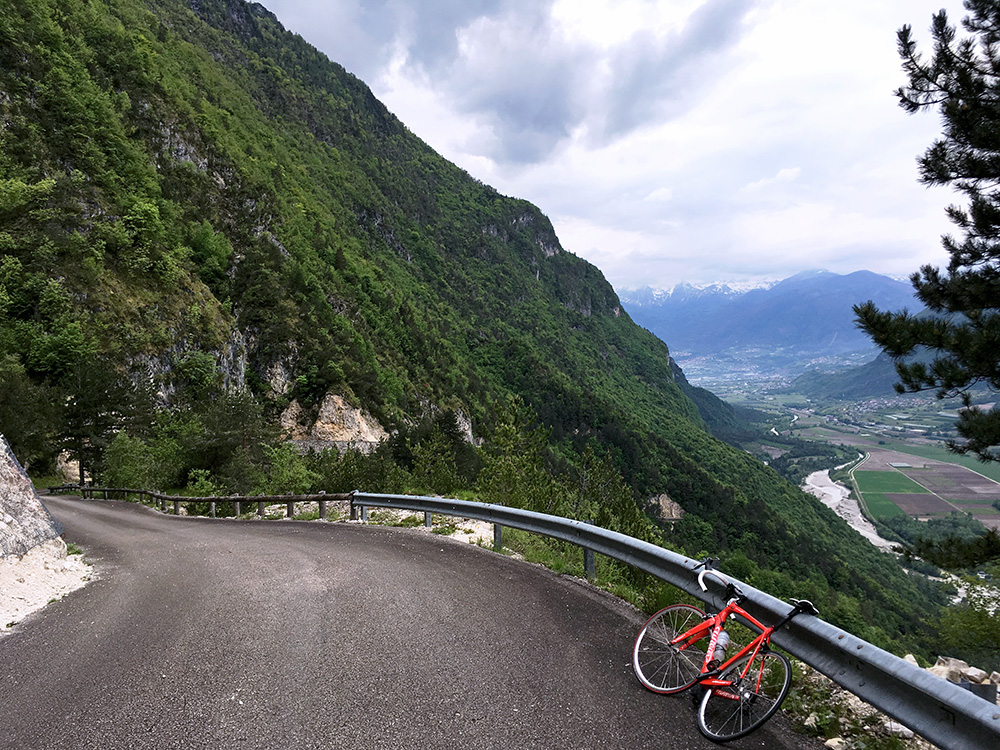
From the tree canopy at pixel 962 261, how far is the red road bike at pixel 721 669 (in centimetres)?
760

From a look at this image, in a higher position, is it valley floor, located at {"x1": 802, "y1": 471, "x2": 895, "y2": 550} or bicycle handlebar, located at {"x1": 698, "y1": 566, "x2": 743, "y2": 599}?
bicycle handlebar, located at {"x1": 698, "y1": 566, "x2": 743, "y2": 599}

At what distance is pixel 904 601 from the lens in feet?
242

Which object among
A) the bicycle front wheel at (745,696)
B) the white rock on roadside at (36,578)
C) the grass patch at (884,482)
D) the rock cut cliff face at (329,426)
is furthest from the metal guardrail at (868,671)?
the grass patch at (884,482)

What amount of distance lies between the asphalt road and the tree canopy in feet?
25.4

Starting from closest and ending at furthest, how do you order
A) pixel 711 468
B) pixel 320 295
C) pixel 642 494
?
1. pixel 320 295
2. pixel 642 494
3. pixel 711 468

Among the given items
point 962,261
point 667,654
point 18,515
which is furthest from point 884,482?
point 18,515

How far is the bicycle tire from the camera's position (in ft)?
11.5

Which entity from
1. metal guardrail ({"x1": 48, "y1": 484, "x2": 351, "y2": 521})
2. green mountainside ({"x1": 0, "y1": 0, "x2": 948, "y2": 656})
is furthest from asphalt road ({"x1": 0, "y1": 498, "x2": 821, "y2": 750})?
green mountainside ({"x1": 0, "y1": 0, "x2": 948, "y2": 656})

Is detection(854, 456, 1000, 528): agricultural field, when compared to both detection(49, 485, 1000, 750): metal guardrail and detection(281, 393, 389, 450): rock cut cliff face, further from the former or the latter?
detection(49, 485, 1000, 750): metal guardrail

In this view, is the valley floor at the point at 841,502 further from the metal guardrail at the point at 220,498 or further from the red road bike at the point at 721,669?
the red road bike at the point at 721,669

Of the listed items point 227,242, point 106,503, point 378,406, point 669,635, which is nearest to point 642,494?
point 378,406

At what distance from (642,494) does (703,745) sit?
308 ft

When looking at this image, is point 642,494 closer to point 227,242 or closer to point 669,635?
point 227,242

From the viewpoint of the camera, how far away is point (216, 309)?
121 feet
